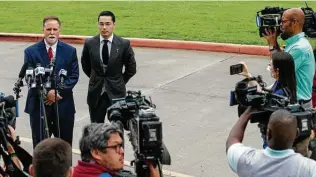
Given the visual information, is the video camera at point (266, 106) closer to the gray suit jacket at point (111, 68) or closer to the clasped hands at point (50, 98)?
the clasped hands at point (50, 98)

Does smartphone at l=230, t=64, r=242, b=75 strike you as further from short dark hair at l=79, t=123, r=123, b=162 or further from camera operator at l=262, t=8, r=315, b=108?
short dark hair at l=79, t=123, r=123, b=162

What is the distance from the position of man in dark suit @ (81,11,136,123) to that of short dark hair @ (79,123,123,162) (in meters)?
3.35

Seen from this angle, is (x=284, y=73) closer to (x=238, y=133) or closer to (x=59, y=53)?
(x=238, y=133)

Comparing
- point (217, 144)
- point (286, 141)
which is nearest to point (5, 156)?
point (286, 141)

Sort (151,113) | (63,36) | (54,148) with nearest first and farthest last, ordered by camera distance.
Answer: (54,148) → (151,113) → (63,36)

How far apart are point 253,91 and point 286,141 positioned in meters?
0.84

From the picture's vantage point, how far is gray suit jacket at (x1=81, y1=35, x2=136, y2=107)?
7.80 metres

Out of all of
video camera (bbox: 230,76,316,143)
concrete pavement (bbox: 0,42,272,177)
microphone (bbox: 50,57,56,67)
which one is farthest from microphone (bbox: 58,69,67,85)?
video camera (bbox: 230,76,316,143)

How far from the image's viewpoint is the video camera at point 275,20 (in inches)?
292

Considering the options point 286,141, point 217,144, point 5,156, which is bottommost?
point 217,144

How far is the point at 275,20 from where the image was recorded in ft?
24.4

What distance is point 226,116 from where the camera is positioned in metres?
10.1

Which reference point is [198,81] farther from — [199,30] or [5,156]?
[5,156]

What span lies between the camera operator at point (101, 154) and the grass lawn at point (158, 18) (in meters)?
11.1
